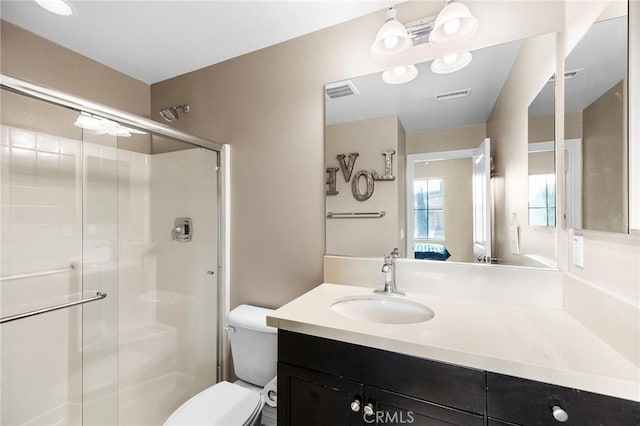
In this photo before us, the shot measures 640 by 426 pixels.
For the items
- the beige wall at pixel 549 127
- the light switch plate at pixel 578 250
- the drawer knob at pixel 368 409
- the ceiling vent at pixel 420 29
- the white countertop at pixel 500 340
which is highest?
the ceiling vent at pixel 420 29

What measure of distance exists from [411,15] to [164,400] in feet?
9.09

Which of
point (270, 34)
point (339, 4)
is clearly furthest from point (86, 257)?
point (339, 4)

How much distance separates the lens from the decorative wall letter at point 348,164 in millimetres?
1534

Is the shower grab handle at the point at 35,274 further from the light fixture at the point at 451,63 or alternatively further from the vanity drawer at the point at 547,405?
the light fixture at the point at 451,63

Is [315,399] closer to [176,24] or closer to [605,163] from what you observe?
[605,163]

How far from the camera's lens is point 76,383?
5.42ft

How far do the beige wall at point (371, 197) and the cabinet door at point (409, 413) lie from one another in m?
0.71

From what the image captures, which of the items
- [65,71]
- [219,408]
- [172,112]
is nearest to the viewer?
[219,408]

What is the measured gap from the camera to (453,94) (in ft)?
4.37

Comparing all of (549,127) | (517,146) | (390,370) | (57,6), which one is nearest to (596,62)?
(549,127)

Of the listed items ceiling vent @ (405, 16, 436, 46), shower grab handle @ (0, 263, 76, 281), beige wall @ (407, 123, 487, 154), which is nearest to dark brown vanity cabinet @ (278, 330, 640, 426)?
beige wall @ (407, 123, 487, 154)

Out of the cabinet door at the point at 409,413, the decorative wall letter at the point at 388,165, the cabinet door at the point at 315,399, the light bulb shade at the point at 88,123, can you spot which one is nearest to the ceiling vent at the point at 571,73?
the decorative wall letter at the point at 388,165

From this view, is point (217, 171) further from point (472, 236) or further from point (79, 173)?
point (472, 236)

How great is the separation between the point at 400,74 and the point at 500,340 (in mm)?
1252
